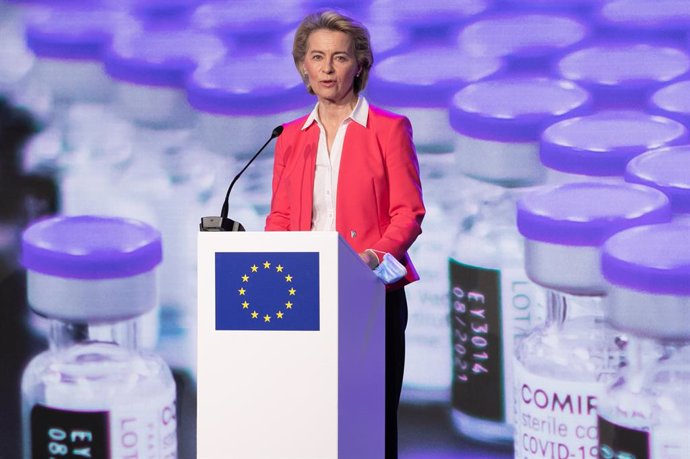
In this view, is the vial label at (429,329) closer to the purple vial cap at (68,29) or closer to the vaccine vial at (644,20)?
the vaccine vial at (644,20)

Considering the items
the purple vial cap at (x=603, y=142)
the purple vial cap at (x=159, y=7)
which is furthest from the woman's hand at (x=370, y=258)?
the purple vial cap at (x=159, y=7)

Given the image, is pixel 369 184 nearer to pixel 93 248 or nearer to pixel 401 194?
pixel 401 194

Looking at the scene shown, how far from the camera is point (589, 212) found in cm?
257

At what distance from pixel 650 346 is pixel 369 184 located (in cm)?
84

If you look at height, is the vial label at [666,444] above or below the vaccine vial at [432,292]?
below

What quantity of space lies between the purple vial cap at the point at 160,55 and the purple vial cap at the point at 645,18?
99cm

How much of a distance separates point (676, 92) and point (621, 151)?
21 centimetres

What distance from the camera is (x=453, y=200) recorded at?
272 centimetres

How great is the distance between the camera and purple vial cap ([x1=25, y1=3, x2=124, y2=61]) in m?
2.95

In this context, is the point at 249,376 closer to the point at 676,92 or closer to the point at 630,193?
the point at 630,193

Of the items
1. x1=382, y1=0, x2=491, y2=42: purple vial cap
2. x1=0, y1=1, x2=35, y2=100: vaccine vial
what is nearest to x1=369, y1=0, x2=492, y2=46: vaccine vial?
x1=382, y1=0, x2=491, y2=42: purple vial cap

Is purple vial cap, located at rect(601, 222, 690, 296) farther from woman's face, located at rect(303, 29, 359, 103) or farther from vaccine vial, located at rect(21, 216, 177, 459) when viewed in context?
vaccine vial, located at rect(21, 216, 177, 459)

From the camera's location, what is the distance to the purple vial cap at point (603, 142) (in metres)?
2.64

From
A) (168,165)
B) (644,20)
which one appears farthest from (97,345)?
(644,20)
